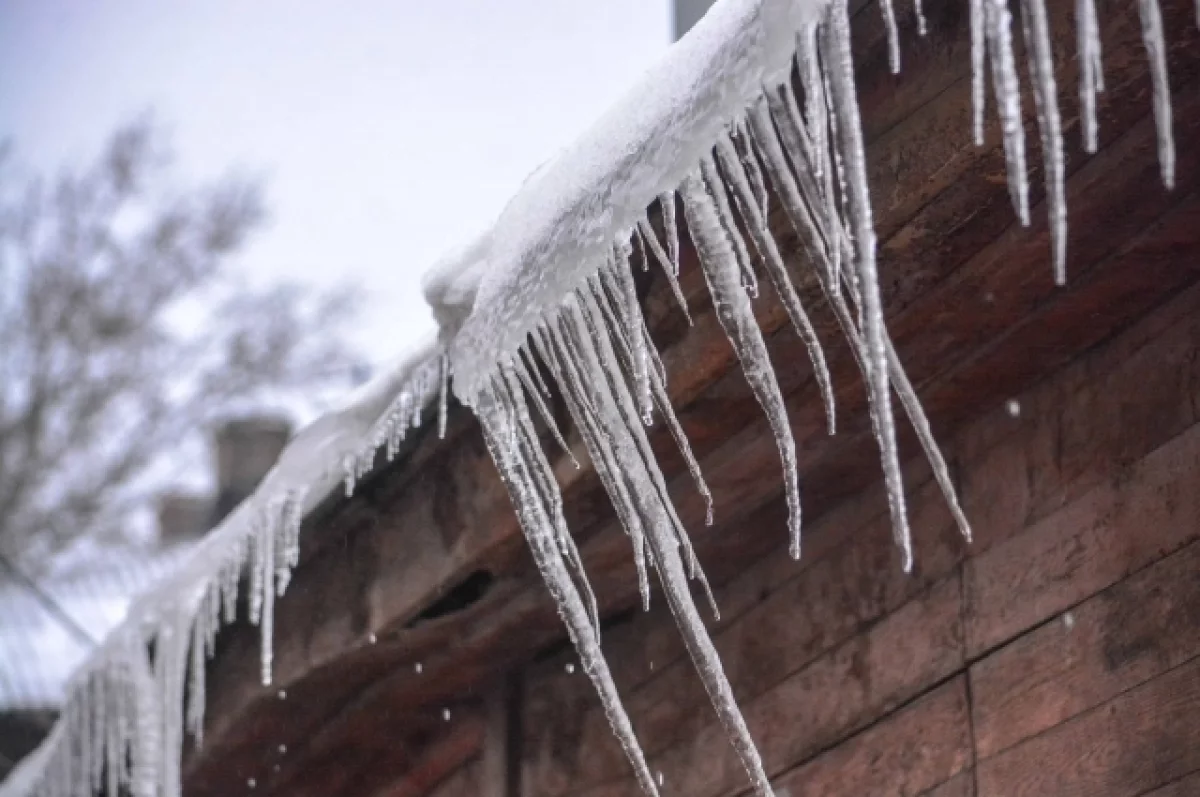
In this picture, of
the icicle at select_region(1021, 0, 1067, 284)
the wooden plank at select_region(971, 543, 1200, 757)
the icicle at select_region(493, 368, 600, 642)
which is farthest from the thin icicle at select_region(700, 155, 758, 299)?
the wooden plank at select_region(971, 543, 1200, 757)

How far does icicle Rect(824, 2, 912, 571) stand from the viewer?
1567 mm

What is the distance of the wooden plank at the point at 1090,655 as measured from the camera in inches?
76.7

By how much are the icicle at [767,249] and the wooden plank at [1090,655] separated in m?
0.47

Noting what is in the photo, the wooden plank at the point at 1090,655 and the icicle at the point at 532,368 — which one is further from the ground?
the icicle at the point at 532,368

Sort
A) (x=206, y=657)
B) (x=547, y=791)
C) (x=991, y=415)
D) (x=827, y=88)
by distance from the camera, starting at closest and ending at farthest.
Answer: (x=827, y=88)
(x=991, y=415)
(x=547, y=791)
(x=206, y=657)

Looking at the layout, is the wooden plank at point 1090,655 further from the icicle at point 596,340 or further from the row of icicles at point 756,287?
the icicle at point 596,340

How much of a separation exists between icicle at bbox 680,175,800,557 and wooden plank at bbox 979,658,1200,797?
1.41 ft

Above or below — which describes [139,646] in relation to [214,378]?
below

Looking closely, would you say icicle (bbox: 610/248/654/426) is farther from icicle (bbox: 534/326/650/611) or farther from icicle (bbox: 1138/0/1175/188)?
icicle (bbox: 1138/0/1175/188)

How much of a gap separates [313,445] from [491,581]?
0.38 m

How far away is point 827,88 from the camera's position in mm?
1683

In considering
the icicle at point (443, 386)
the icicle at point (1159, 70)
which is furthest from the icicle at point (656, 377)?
the icicle at point (1159, 70)

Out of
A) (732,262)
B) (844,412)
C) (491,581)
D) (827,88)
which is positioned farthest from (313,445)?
(827,88)

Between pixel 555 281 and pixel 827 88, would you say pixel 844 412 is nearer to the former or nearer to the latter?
pixel 555 281
